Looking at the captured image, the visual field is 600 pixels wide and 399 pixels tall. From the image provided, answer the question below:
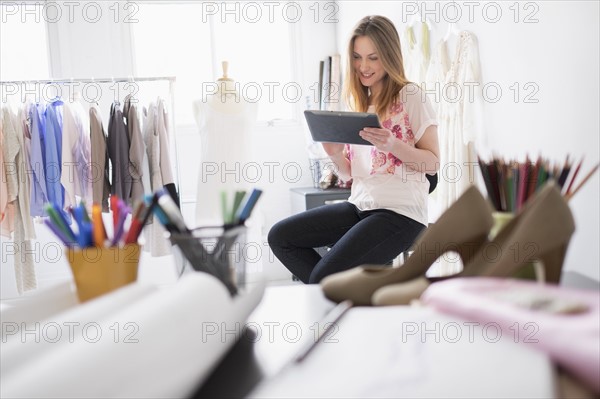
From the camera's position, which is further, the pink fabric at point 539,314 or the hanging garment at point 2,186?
the hanging garment at point 2,186

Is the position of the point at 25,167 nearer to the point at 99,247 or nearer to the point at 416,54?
the point at 416,54

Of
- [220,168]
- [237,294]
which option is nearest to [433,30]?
[220,168]

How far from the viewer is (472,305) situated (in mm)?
583

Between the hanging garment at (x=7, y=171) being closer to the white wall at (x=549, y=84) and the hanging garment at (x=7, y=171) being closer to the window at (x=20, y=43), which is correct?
the window at (x=20, y=43)

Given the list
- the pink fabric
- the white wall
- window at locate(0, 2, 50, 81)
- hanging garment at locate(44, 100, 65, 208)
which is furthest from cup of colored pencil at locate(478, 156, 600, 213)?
window at locate(0, 2, 50, 81)

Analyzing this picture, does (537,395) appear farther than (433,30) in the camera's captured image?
No

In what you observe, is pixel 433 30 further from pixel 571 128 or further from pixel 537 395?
pixel 537 395

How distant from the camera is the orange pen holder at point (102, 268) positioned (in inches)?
24.7

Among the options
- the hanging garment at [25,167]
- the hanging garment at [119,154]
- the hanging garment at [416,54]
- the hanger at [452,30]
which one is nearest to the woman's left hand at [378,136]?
the hanger at [452,30]

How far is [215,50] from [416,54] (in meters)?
1.83

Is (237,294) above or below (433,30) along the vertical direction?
below

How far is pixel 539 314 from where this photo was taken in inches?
20.9

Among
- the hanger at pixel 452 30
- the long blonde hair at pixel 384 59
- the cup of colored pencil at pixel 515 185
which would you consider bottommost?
the cup of colored pencil at pixel 515 185

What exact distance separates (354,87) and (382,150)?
0.28 meters
